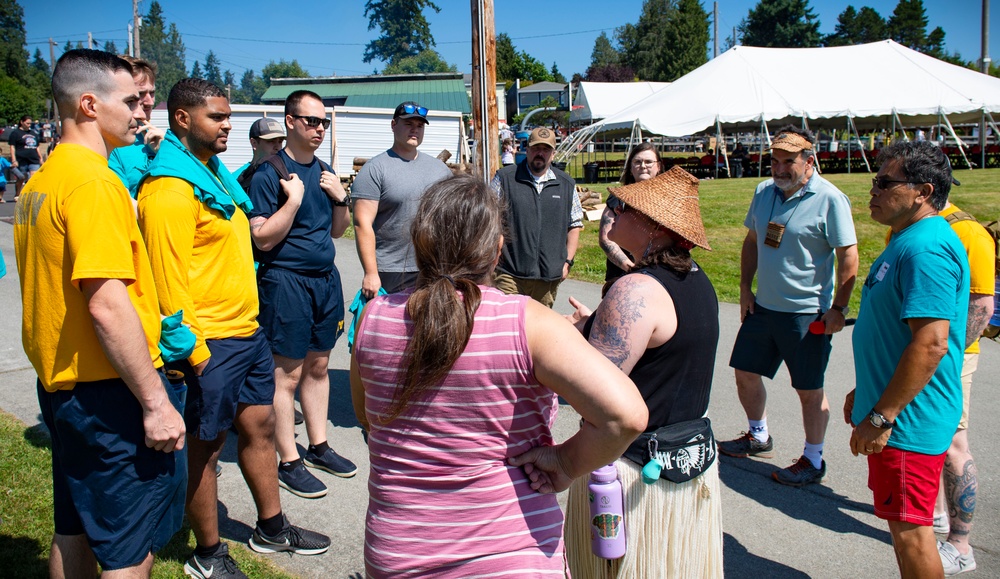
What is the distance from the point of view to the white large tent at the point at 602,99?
2941 cm

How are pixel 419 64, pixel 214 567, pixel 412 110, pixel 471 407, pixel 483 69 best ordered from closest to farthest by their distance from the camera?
pixel 471 407, pixel 214 567, pixel 412 110, pixel 483 69, pixel 419 64

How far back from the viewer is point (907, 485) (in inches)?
104

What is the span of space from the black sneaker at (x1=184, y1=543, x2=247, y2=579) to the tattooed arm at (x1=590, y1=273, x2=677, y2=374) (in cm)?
198

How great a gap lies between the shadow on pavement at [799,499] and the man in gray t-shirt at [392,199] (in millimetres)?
2370

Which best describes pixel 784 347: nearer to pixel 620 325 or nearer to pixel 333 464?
pixel 620 325

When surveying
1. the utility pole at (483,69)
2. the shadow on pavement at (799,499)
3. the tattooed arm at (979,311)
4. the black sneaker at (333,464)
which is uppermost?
the utility pole at (483,69)

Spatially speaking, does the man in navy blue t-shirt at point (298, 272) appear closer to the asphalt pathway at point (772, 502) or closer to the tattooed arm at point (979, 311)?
the asphalt pathway at point (772, 502)

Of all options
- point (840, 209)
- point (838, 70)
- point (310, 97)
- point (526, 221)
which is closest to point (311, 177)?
point (310, 97)

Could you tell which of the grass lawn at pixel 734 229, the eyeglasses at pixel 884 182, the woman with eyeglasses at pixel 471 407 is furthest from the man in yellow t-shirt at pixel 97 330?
the grass lawn at pixel 734 229

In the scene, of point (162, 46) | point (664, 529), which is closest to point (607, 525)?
point (664, 529)

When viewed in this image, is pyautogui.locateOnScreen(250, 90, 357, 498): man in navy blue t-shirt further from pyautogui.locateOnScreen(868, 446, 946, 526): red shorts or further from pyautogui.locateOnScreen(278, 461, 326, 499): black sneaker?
pyautogui.locateOnScreen(868, 446, 946, 526): red shorts

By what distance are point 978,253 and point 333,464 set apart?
354 cm

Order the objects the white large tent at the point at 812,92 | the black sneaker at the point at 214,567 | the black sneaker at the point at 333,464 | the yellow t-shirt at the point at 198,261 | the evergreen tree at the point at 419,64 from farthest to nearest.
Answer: the evergreen tree at the point at 419,64
the white large tent at the point at 812,92
the black sneaker at the point at 333,464
the black sneaker at the point at 214,567
the yellow t-shirt at the point at 198,261

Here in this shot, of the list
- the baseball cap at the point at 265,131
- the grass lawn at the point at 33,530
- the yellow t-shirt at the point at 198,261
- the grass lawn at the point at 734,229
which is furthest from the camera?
the grass lawn at the point at 734,229
